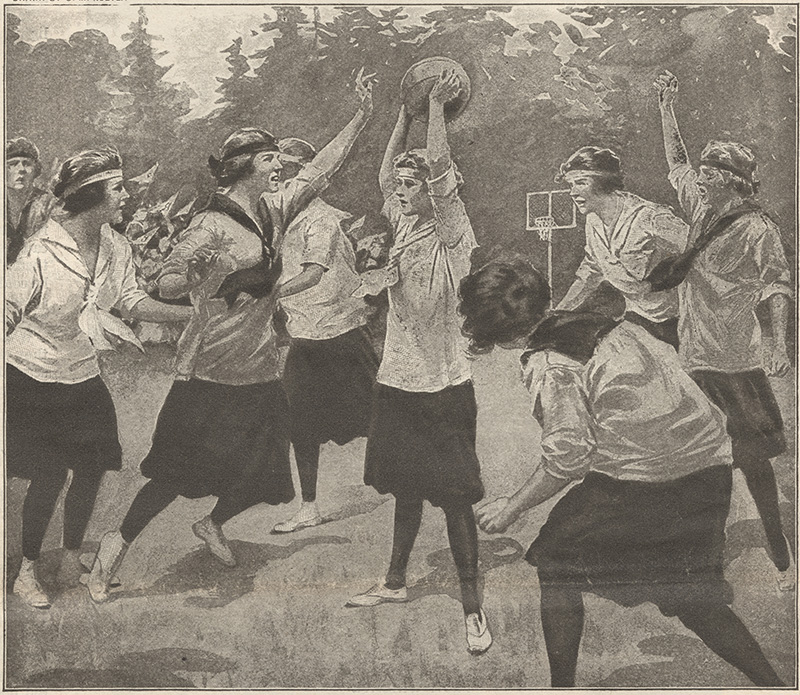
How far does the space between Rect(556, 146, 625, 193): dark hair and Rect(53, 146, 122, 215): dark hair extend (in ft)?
9.58

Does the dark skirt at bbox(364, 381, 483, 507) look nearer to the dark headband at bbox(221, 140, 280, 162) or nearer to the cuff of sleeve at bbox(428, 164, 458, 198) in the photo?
the cuff of sleeve at bbox(428, 164, 458, 198)

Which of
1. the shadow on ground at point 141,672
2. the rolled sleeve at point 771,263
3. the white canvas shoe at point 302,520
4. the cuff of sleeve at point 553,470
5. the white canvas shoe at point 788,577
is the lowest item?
Answer: the shadow on ground at point 141,672

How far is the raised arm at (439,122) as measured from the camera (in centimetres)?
621

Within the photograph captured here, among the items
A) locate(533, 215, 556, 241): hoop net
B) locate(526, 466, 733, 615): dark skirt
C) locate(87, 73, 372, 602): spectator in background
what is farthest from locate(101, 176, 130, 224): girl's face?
locate(526, 466, 733, 615): dark skirt

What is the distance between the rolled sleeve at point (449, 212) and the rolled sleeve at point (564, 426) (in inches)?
40.9

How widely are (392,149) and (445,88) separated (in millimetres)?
525

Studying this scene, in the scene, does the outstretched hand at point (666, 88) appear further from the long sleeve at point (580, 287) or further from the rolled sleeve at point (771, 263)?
the long sleeve at point (580, 287)

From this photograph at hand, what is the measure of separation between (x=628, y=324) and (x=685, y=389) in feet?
1.81

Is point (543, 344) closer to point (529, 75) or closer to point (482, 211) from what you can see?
point (482, 211)

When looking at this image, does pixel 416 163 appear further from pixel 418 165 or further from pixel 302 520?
pixel 302 520

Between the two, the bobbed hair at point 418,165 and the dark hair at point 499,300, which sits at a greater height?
the bobbed hair at point 418,165

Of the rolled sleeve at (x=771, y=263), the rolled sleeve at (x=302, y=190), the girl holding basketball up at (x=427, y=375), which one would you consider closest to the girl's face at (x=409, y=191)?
the girl holding basketball up at (x=427, y=375)

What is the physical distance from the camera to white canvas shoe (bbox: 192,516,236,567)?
616 cm

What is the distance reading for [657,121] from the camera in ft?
20.6
